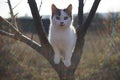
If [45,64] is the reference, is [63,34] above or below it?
above

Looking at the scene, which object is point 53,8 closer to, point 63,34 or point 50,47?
point 63,34

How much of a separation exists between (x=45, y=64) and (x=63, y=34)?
5.48 metres

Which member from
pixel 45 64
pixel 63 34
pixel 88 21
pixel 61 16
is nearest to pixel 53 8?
pixel 61 16

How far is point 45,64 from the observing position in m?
9.20

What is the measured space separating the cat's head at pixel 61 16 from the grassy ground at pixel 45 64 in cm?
334

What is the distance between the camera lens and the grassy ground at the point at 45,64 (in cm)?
734

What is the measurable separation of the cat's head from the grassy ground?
3.34 meters

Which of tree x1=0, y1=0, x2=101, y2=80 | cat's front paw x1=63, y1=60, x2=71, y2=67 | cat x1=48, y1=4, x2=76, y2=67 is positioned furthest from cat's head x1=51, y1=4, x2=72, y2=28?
cat's front paw x1=63, y1=60, x2=71, y2=67

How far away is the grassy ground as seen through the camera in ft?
24.1

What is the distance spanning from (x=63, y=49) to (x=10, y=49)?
3979mm

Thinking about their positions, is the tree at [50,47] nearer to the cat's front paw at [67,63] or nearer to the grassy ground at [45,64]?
the cat's front paw at [67,63]

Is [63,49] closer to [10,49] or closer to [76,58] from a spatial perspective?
[76,58]

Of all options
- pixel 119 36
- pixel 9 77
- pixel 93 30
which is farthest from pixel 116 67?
pixel 93 30

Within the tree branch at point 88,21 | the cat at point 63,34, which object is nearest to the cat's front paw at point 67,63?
the cat at point 63,34
